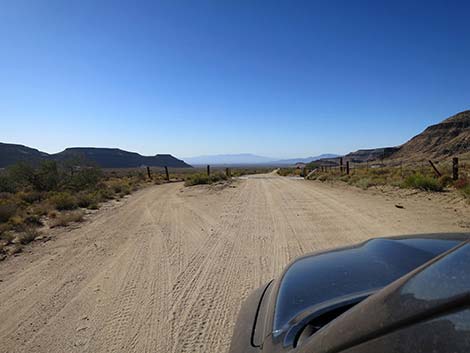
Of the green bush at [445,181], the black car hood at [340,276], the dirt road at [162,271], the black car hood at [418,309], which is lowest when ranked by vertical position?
the dirt road at [162,271]

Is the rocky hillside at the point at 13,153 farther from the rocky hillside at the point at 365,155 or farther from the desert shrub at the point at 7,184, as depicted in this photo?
the rocky hillside at the point at 365,155

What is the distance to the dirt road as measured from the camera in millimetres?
3154

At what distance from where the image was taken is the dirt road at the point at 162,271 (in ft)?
10.3

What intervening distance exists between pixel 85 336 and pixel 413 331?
3.52 meters

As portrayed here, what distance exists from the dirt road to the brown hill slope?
76.3 meters

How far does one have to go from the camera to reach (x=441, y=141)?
262 ft

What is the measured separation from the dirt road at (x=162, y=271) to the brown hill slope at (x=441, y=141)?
7626 cm

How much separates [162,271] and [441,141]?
97330 millimetres

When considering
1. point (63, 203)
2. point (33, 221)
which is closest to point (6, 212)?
point (33, 221)

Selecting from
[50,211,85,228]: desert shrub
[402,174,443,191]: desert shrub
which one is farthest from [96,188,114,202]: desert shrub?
[402,174,443,191]: desert shrub

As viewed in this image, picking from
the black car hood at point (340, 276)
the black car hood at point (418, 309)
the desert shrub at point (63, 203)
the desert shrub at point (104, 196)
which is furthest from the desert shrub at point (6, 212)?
the black car hood at point (418, 309)

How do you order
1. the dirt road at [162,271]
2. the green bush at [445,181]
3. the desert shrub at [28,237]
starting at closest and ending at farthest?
the dirt road at [162,271]
the desert shrub at [28,237]
the green bush at [445,181]

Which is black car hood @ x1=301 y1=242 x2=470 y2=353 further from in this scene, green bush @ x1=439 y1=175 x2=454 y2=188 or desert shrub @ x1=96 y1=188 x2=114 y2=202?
desert shrub @ x1=96 y1=188 x2=114 y2=202

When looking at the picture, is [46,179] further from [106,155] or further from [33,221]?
[106,155]
